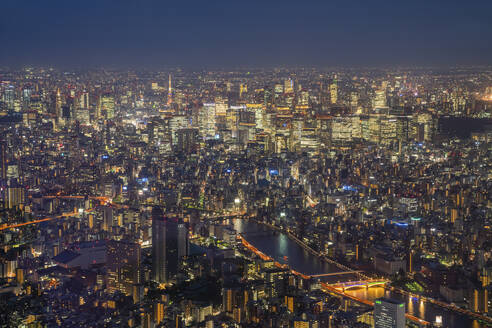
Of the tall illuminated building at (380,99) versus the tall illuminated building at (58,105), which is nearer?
the tall illuminated building at (58,105)

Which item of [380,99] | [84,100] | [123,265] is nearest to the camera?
[123,265]

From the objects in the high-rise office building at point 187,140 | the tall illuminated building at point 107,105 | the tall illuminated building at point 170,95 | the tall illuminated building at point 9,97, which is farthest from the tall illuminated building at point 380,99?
the tall illuminated building at point 9,97

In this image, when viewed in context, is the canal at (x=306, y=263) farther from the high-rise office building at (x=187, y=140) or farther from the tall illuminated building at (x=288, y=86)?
the tall illuminated building at (x=288, y=86)

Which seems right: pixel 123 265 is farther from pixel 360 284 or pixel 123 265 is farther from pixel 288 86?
pixel 288 86

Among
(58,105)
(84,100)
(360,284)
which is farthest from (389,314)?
(84,100)

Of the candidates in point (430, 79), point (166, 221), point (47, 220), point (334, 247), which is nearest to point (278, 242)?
point (334, 247)
